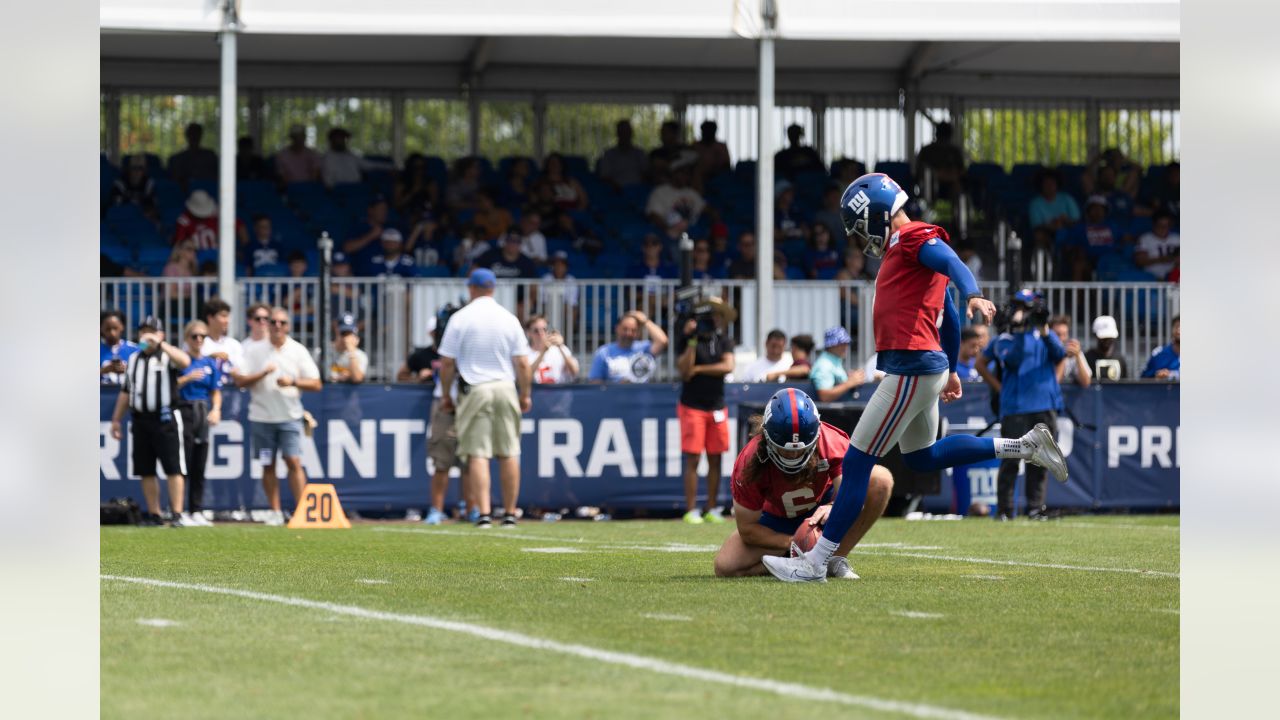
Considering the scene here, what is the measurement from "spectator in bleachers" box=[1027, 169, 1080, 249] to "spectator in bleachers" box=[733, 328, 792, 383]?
6515 millimetres

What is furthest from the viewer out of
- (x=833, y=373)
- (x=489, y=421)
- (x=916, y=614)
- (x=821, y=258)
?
(x=821, y=258)

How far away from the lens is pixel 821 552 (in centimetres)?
923

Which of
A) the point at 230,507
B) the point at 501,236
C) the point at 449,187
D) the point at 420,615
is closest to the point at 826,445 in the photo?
the point at 420,615

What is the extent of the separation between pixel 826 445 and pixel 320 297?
10172mm

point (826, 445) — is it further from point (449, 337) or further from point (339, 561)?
point (449, 337)

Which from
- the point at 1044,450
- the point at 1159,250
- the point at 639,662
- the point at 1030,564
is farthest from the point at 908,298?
the point at 1159,250

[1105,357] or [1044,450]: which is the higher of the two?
[1105,357]

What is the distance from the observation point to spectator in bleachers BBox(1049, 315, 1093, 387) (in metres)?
18.6

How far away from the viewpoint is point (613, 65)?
26.2 metres

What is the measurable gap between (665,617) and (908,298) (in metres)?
2.33

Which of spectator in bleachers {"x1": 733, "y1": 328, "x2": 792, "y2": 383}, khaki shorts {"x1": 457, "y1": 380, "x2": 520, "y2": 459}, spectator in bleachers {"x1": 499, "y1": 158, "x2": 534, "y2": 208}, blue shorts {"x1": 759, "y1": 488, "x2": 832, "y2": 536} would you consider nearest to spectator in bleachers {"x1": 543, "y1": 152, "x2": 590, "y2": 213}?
spectator in bleachers {"x1": 499, "y1": 158, "x2": 534, "y2": 208}

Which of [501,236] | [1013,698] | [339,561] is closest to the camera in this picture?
[1013,698]

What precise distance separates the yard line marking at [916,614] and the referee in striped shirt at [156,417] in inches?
391

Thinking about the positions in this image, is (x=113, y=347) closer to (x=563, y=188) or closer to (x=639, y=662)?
(x=563, y=188)
